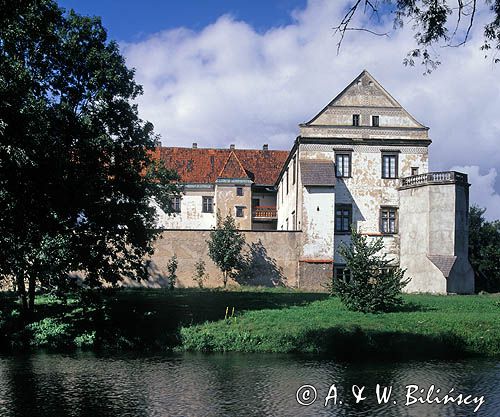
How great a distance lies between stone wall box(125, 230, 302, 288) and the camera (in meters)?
40.1

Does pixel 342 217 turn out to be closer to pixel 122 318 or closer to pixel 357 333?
pixel 357 333

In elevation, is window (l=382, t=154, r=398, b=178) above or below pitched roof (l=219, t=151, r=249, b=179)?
below

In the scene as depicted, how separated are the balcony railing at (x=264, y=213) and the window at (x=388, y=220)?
1559 centimetres

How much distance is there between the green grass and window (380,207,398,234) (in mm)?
13625

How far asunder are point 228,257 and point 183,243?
3346 millimetres

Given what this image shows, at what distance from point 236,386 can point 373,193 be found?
84.6 ft

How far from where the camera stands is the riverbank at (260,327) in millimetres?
23844

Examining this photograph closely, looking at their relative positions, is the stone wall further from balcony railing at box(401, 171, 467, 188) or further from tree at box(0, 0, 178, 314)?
tree at box(0, 0, 178, 314)

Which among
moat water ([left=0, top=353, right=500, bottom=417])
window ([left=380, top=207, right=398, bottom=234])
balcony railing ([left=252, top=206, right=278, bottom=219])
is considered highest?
balcony railing ([left=252, top=206, right=278, bottom=219])

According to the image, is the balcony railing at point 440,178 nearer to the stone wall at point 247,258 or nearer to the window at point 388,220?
the window at point 388,220

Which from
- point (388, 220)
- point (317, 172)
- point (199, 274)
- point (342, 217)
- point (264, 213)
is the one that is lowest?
point (199, 274)

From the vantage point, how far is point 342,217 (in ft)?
135

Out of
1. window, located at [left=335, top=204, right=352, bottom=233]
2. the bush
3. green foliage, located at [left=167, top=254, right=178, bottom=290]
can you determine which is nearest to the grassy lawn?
the bush

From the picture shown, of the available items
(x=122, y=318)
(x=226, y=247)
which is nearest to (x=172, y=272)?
(x=226, y=247)
